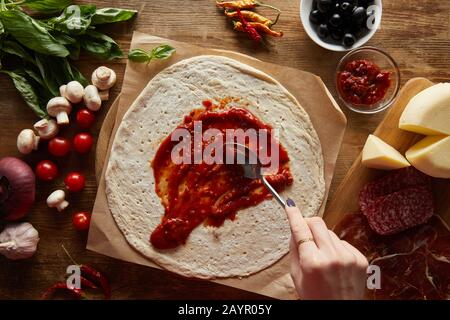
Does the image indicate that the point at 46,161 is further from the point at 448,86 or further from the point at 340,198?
the point at 448,86

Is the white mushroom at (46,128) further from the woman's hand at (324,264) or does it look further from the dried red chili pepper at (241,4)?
the woman's hand at (324,264)

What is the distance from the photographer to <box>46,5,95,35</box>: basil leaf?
355 cm

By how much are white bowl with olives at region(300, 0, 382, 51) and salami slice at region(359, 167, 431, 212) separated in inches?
36.7

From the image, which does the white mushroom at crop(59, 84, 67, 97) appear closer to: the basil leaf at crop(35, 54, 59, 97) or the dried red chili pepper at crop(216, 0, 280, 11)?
the basil leaf at crop(35, 54, 59, 97)

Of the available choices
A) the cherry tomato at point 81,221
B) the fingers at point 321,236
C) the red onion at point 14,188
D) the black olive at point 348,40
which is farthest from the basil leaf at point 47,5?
the fingers at point 321,236

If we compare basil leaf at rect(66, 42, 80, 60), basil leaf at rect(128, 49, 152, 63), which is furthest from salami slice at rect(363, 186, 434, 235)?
basil leaf at rect(66, 42, 80, 60)

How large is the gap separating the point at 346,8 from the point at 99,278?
8.22 feet

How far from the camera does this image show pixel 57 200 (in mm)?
3613

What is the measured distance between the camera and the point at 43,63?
11.8 feet

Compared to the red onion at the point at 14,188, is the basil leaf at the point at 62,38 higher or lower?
higher

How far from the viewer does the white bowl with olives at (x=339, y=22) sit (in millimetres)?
3466

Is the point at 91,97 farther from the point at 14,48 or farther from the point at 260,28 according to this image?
the point at 260,28

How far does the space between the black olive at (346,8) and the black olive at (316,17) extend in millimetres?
153

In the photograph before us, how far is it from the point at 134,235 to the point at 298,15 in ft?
6.38
